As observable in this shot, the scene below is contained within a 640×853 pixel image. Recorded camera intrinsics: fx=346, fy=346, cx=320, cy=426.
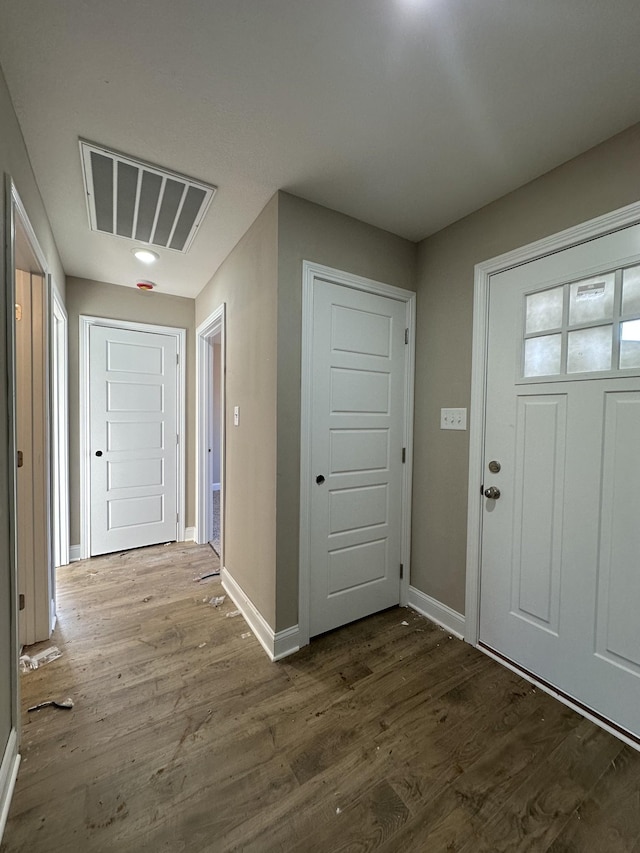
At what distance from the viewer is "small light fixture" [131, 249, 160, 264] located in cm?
243

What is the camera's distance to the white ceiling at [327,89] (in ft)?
3.35

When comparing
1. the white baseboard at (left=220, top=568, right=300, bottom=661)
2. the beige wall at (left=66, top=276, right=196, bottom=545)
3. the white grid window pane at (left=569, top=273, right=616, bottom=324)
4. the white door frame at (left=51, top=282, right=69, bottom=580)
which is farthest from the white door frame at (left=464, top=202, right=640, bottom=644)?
the white door frame at (left=51, top=282, right=69, bottom=580)

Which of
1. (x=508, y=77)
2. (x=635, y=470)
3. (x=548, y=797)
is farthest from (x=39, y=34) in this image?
(x=548, y=797)

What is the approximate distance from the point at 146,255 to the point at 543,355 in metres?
2.61

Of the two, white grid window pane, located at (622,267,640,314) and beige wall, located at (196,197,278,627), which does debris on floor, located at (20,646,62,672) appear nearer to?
beige wall, located at (196,197,278,627)

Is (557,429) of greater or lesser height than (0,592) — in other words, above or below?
above

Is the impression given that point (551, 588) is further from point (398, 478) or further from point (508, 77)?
point (508, 77)

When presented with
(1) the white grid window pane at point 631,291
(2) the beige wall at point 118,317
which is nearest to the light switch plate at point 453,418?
(1) the white grid window pane at point 631,291

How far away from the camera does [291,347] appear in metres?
1.84

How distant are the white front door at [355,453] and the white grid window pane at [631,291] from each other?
111 centimetres

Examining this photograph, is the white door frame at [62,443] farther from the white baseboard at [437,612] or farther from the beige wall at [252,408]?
the white baseboard at [437,612]

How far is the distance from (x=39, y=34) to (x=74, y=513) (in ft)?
10.1

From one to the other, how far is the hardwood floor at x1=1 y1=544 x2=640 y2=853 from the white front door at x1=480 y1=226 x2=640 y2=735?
0.26 meters

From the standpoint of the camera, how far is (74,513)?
3.04 meters
